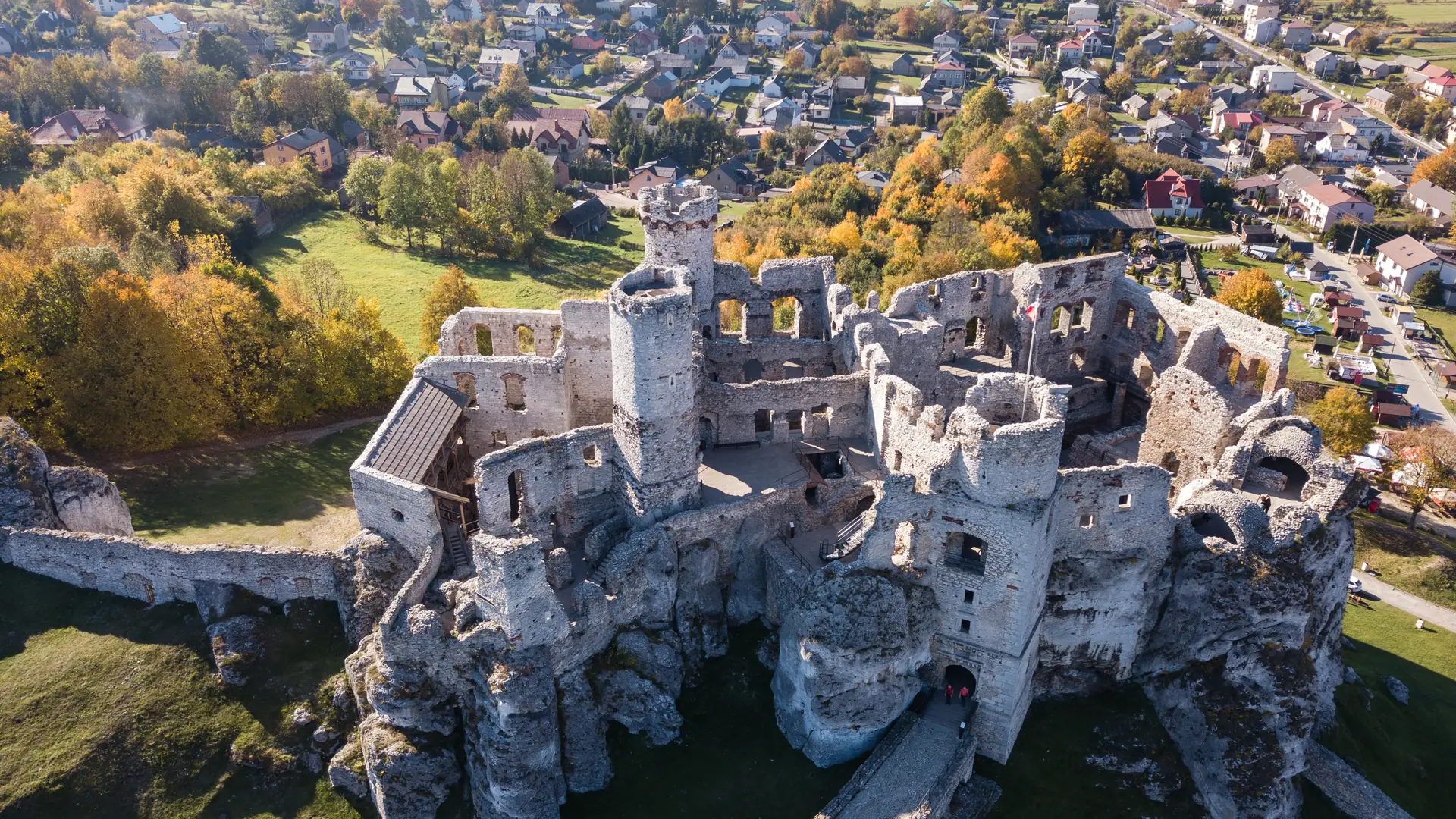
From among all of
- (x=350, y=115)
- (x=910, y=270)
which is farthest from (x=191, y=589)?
(x=350, y=115)

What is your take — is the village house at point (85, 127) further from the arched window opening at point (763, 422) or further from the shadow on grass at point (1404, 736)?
the shadow on grass at point (1404, 736)

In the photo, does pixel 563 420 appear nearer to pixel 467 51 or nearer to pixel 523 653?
pixel 523 653

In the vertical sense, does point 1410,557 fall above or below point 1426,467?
below

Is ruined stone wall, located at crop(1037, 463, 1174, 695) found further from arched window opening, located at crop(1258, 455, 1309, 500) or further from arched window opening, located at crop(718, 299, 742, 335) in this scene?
arched window opening, located at crop(718, 299, 742, 335)

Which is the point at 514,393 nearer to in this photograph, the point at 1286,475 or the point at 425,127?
the point at 1286,475

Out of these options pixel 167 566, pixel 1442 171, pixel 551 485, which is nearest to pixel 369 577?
pixel 551 485

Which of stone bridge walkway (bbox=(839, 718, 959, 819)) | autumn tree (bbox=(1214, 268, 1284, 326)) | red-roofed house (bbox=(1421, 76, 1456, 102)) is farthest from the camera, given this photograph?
red-roofed house (bbox=(1421, 76, 1456, 102))

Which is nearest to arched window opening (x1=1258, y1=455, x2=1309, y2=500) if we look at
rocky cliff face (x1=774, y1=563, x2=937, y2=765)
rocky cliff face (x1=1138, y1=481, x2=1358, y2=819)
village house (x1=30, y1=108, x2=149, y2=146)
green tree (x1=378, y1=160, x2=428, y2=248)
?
rocky cliff face (x1=1138, y1=481, x2=1358, y2=819)
